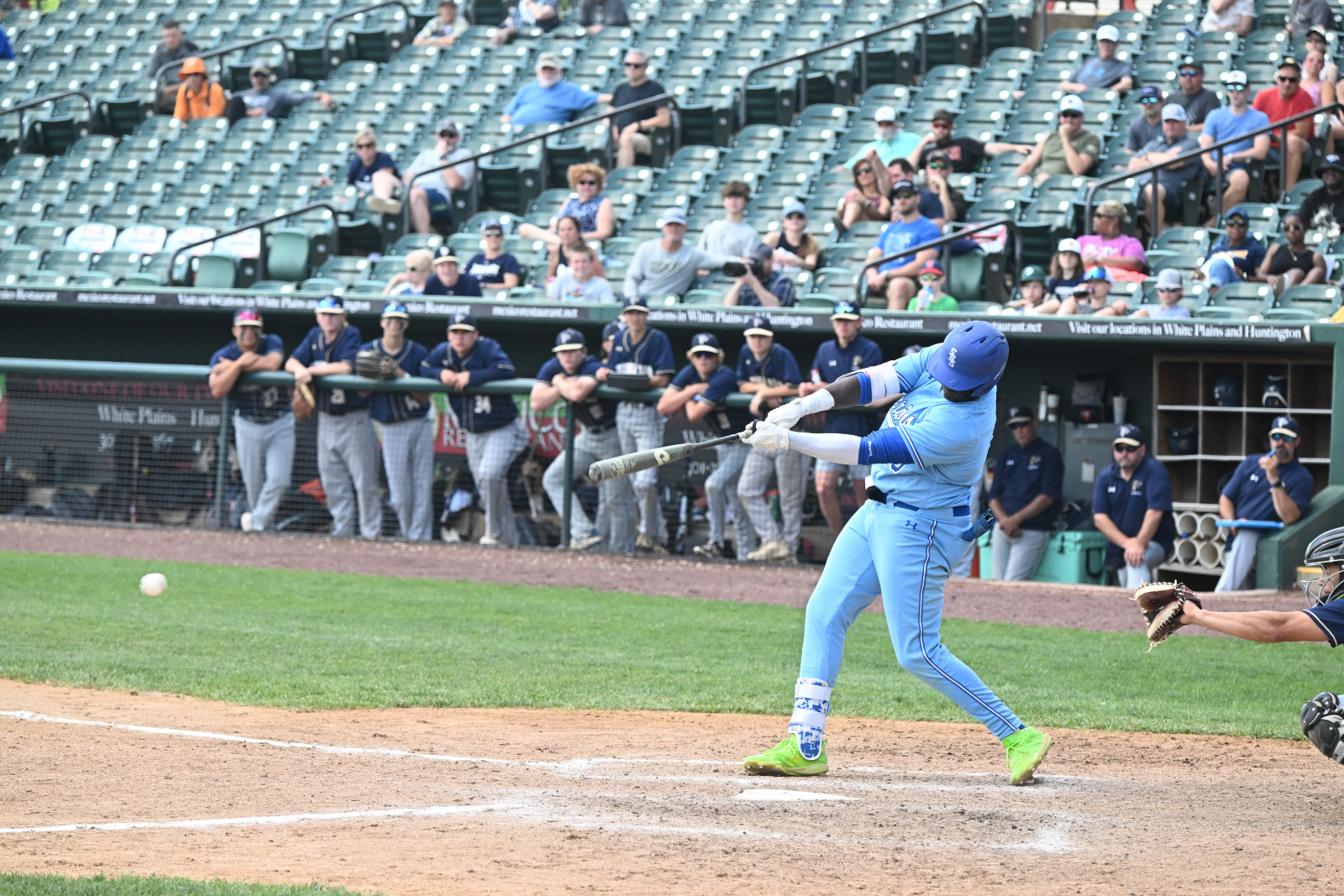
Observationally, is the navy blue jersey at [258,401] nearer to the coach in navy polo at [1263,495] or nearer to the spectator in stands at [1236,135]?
the coach in navy polo at [1263,495]

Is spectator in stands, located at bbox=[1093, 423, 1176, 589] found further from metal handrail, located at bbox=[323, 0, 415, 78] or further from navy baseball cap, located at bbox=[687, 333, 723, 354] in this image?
metal handrail, located at bbox=[323, 0, 415, 78]

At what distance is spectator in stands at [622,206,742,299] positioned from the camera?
1346 cm

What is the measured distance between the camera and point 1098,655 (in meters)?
9.32

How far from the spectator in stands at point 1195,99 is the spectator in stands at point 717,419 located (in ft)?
16.0

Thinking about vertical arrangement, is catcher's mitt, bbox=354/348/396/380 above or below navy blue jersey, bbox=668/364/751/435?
above

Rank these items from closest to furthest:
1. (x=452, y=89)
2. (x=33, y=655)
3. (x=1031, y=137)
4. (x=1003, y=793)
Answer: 1. (x=1003, y=793)
2. (x=33, y=655)
3. (x=1031, y=137)
4. (x=452, y=89)

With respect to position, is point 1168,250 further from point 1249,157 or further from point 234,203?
point 234,203

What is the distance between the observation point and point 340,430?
1305 centimetres

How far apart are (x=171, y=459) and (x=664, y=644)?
231 inches

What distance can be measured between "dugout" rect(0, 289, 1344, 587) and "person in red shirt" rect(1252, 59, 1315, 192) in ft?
6.63

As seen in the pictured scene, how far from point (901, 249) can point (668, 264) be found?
189 centimetres

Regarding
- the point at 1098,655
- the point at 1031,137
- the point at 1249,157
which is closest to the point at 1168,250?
the point at 1249,157

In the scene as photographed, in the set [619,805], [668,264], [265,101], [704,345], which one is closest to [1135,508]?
[704,345]

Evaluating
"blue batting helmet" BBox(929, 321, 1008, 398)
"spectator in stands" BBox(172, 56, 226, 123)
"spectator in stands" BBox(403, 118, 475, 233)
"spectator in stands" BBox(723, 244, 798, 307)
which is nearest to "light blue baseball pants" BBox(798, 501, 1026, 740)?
"blue batting helmet" BBox(929, 321, 1008, 398)
